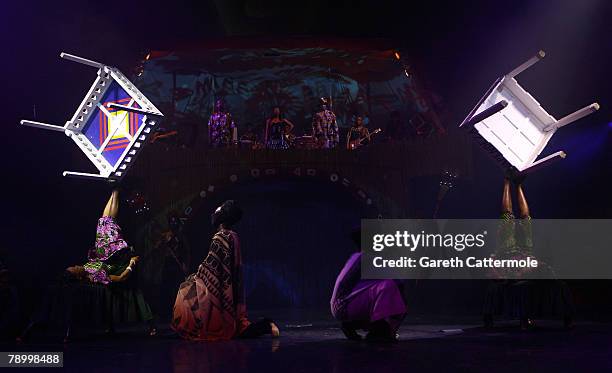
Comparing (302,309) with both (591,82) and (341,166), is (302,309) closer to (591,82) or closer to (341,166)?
(341,166)

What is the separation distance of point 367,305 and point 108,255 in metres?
2.71

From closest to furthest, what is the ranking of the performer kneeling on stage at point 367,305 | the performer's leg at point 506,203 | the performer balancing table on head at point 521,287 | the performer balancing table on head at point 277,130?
the performer kneeling on stage at point 367,305, the performer balancing table on head at point 521,287, the performer's leg at point 506,203, the performer balancing table on head at point 277,130

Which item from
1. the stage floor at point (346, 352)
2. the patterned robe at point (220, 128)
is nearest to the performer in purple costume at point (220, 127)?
the patterned robe at point (220, 128)

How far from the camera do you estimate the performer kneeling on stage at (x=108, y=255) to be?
6648 mm

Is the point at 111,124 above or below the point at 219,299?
above

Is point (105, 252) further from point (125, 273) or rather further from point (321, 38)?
point (321, 38)

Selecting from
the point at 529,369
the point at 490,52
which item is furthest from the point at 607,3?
the point at 529,369

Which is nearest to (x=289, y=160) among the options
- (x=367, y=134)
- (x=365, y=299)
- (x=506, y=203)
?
(x=367, y=134)

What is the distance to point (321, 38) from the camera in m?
11.2

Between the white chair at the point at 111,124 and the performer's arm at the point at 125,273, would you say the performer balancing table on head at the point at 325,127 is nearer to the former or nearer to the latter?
the white chair at the point at 111,124

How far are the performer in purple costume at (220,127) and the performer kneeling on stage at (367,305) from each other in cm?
595

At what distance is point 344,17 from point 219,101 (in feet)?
9.81

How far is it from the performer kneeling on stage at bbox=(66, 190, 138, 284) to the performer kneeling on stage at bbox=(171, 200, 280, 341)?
0.81 m

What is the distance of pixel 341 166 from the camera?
11.4 meters
